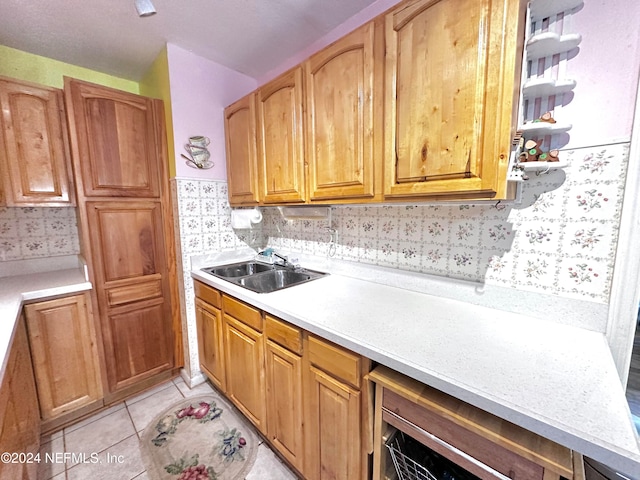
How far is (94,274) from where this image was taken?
1.70 metres

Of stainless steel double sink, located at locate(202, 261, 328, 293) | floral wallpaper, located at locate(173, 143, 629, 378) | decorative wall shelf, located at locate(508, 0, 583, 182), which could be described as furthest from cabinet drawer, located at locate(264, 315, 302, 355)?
decorative wall shelf, located at locate(508, 0, 583, 182)

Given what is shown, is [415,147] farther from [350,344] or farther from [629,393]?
[629,393]

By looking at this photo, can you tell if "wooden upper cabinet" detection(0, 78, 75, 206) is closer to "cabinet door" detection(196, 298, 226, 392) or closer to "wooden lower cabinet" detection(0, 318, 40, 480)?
"wooden lower cabinet" detection(0, 318, 40, 480)

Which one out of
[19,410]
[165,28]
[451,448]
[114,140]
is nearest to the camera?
[451,448]

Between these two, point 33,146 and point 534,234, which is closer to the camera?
point 534,234

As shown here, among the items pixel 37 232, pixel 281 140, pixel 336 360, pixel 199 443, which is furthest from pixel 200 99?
pixel 199 443

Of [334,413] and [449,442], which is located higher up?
[449,442]

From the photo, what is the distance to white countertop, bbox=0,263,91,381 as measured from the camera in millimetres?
1171

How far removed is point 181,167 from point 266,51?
3.30ft

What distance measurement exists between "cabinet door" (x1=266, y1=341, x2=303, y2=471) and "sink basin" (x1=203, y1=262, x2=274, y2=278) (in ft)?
2.84

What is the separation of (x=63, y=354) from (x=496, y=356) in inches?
91.3

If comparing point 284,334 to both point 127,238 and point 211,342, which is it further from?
point 127,238

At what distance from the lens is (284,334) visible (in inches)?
47.5

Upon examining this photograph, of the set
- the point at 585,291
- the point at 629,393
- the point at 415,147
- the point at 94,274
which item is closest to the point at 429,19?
the point at 415,147
